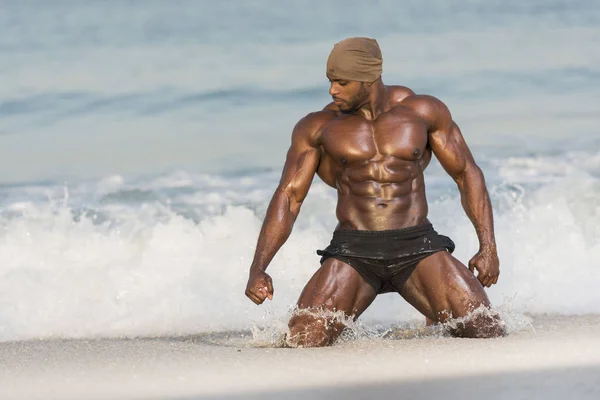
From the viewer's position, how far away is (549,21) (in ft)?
65.5

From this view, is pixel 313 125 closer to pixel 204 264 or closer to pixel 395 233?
pixel 395 233

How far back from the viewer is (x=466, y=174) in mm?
7789

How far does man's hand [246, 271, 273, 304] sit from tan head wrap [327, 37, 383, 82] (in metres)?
1.08

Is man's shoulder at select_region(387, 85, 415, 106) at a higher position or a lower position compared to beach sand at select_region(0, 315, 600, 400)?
higher

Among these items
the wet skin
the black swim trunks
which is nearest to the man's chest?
the wet skin

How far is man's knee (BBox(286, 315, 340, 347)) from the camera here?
741 cm

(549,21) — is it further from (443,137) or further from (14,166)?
(443,137)

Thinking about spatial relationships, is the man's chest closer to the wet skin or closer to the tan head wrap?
the wet skin

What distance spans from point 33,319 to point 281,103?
7589 mm

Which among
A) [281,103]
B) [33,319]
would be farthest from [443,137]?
[281,103]

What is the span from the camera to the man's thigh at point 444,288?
24.6ft

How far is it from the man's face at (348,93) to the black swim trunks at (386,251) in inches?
26.2

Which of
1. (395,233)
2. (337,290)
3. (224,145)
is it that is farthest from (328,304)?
(224,145)

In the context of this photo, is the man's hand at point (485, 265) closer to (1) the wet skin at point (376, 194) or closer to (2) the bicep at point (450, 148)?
(1) the wet skin at point (376, 194)
